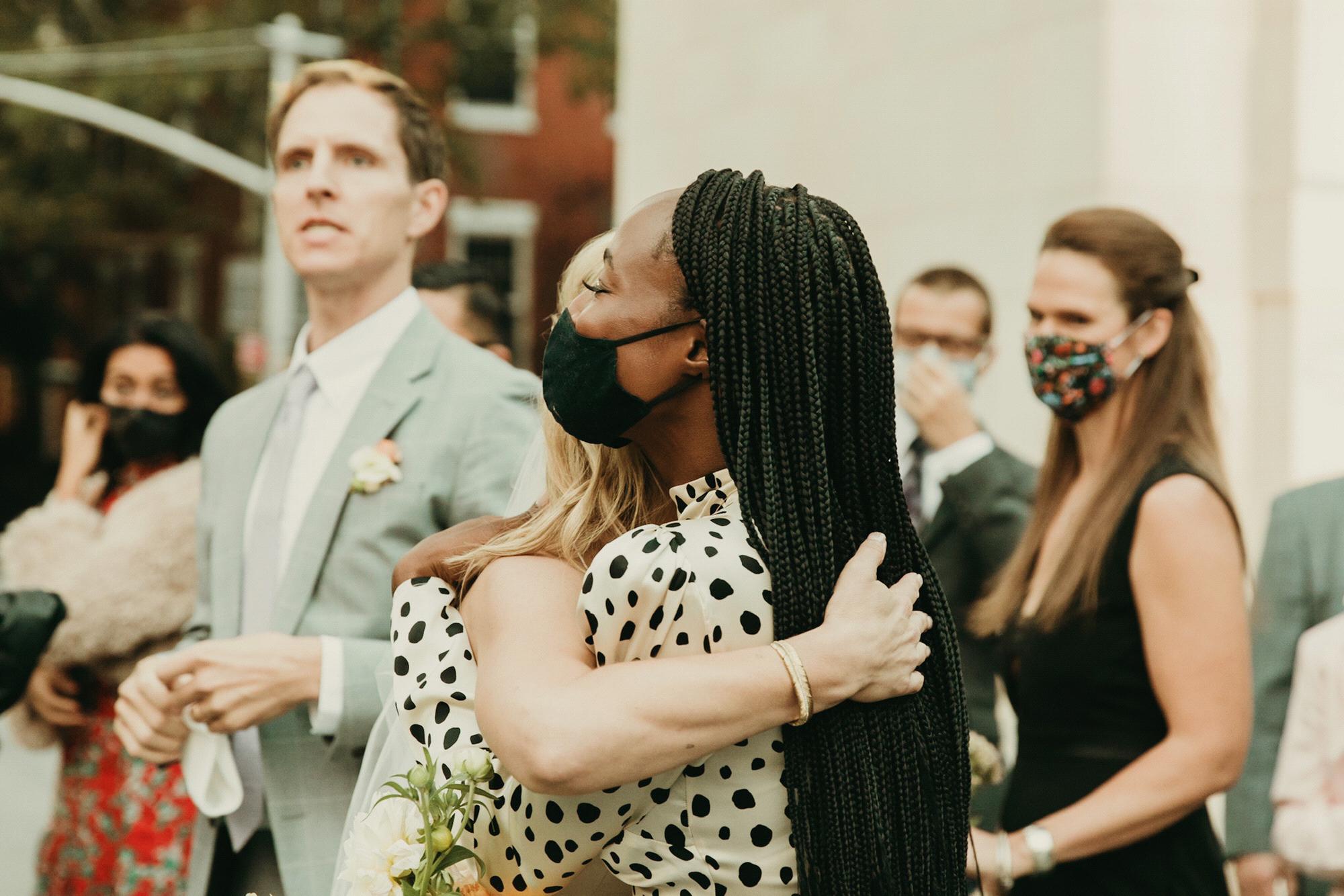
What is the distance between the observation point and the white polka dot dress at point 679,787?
5.80 ft

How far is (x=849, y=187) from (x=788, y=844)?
20.1ft

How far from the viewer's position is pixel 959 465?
174 inches

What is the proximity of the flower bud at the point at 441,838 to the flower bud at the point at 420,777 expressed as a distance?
0.19 feet

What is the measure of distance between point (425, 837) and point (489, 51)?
1980 cm

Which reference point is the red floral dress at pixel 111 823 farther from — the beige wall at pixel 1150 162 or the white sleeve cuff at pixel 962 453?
the beige wall at pixel 1150 162

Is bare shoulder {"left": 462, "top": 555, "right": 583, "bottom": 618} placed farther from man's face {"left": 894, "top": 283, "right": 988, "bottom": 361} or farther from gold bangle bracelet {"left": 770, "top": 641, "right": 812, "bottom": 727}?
man's face {"left": 894, "top": 283, "right": 988, "bottom": 361}

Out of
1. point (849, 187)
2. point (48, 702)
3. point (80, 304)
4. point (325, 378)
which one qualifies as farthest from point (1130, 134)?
point (80, 304)

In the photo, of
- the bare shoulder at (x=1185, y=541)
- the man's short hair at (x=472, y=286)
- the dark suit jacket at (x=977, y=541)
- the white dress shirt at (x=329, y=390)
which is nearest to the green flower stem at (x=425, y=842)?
the white dress shirt at (x=329, y=390)

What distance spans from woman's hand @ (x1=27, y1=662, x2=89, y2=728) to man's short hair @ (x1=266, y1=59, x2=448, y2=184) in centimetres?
167

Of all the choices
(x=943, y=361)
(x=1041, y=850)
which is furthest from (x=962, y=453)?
(x=1041, y=850)

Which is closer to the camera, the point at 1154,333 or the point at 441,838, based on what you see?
the point at 441,838

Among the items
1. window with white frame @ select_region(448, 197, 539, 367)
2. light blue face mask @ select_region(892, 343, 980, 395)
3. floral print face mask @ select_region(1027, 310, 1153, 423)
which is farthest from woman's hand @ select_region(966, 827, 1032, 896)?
window with white frame @ select_region(448, 197, 539, 367)

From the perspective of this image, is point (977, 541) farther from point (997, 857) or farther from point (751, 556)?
point (751, 556)

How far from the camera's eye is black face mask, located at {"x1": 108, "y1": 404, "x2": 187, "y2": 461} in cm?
460
